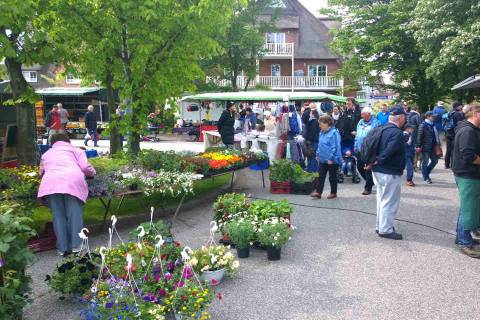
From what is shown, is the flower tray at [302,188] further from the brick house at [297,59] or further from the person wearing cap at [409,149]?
the brick house at [297,59]

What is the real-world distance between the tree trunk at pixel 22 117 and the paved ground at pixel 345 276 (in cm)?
324

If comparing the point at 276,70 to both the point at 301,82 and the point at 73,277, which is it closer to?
the point at 301,82

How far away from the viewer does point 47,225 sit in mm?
6875

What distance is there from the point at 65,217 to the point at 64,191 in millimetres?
460

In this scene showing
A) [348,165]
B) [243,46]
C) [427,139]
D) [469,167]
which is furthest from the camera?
[243,46]

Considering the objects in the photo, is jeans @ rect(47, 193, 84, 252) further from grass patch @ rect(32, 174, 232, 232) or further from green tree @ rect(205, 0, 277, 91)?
green tree @ rect(205, 0, 277, 91)

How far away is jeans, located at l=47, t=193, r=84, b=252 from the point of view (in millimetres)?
6035

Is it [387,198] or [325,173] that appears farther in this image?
[325,173]

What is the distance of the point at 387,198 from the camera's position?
6957 millimetres

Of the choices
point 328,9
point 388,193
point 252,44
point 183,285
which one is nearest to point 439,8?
point 252,44

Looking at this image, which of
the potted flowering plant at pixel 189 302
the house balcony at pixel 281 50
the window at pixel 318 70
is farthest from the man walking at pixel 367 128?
the window at pixel 318 70

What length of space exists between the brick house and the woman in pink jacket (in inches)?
1460

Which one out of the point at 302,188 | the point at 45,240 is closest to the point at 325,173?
the point at 302,188

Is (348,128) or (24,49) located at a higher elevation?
(24,49)
